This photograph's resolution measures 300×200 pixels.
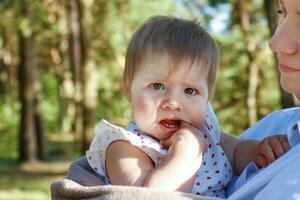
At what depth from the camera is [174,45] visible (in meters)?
1.83

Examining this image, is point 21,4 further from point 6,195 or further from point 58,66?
point 58,66

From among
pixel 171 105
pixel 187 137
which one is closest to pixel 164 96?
pixel 171 105

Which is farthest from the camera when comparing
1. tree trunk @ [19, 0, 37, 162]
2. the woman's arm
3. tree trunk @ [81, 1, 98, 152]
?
tree trunk @ [19, 0, 37, 162]

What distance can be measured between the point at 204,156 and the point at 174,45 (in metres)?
0.35

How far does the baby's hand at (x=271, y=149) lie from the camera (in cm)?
174

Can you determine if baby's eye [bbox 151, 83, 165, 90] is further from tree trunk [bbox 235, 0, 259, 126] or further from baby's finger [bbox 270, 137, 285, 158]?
tree trunk [bbox 235, 0, 259, 126]

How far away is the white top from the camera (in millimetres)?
1776

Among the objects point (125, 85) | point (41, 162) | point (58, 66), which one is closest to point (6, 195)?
point (41, 162)

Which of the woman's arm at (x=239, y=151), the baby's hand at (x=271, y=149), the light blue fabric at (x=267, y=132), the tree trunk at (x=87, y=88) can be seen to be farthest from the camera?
the tree trunk at (x=87, y=88)

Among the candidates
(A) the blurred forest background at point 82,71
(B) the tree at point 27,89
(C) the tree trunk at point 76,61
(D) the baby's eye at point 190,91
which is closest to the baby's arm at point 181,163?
(D) the baby's eye at point 190,91

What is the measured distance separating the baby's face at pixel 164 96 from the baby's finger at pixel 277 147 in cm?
24

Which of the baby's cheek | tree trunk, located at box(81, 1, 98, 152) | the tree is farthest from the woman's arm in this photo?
the tree

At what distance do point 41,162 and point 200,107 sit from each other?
13.0 metres

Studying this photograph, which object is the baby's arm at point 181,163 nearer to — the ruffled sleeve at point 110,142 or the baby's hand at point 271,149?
the ruffled sleeve at point 110,142
